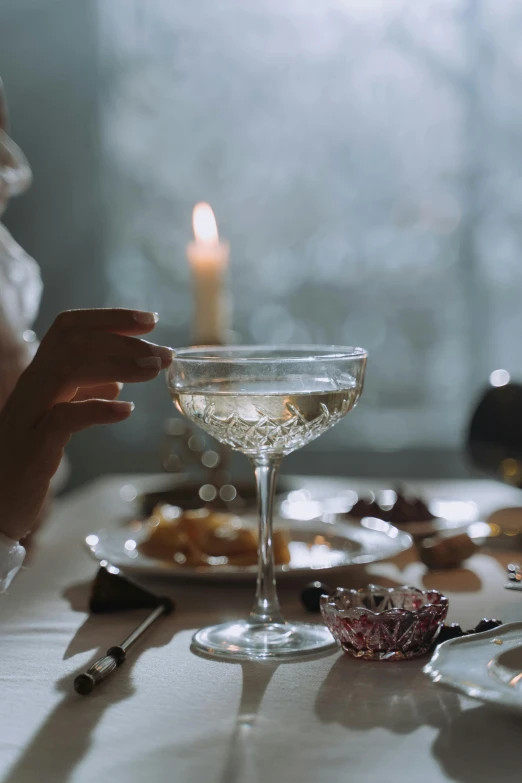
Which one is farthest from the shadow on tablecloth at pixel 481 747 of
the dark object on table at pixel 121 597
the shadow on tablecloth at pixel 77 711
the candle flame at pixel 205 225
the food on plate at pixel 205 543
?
the candle flame at pixel 205 225

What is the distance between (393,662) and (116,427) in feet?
→ 9.79

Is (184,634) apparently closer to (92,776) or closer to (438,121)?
(92,776)

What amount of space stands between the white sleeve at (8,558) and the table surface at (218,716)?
39 mm

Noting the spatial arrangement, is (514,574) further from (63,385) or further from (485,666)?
(63,385)

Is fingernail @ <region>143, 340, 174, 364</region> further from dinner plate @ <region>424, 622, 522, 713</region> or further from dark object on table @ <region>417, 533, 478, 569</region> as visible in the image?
dark object on table @ <region>417, 533, 478, 569</region>

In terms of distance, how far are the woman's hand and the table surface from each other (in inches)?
5.6

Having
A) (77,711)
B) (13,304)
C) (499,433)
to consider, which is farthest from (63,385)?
(499,433)

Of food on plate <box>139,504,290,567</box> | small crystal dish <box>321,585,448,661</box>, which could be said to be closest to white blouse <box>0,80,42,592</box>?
food on plate <box>139,504,290,567</box>

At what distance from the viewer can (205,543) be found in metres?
1.02

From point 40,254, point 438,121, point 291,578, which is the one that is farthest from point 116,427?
point 291,578

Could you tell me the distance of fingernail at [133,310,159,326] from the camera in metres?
0.76

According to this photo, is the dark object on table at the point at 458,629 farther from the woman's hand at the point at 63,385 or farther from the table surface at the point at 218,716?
the woman's hand at the point at 63,385

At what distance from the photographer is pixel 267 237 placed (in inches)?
137

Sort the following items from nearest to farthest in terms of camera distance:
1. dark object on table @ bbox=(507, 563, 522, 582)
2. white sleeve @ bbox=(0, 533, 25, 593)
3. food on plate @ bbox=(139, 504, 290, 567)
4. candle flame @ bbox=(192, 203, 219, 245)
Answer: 1. dark object on table @ bbox=(507, 563, 522, 582)
2. white sleeve @ bbox=(0, 533, 25, 593)
3. food on plate @ bbox=(139, 504, 290, 567)
4. candle flame @ bbox=(192, 203, 219, 245)
